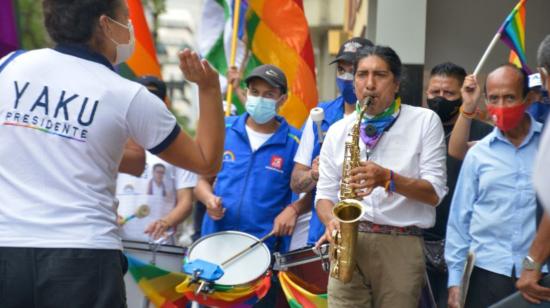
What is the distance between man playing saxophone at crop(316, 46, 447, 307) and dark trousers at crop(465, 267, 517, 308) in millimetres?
332

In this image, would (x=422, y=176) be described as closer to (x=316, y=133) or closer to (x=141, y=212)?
(x=316, y=133)

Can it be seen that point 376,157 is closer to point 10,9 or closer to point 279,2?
point 10,9

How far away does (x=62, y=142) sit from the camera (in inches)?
151

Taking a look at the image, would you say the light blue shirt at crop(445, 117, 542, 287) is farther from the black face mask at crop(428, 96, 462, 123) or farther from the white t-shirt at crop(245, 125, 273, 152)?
the white t-shirt at crop(245, 125, 273, 152)

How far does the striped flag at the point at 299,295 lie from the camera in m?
5.88

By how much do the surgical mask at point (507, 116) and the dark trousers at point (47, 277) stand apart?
8.65ft

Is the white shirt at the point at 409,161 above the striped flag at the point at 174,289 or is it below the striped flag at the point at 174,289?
above

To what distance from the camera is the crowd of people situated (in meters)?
3.82

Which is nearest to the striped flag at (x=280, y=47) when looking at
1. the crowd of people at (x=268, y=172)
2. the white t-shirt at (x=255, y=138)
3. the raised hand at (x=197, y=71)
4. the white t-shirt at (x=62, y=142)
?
the crowd of people at (x=268, y=172)

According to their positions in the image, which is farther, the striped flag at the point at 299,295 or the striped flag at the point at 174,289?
the striped flag at the point at 174,289

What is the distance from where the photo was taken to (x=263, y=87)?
725 centimetres

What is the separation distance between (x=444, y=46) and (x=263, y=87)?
309 centimetres

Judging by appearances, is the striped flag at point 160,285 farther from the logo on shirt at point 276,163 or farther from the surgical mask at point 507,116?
the surgical mask at point 507,116

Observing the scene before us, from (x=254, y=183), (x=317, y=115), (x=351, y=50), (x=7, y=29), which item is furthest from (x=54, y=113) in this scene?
(x=351, y=50)
